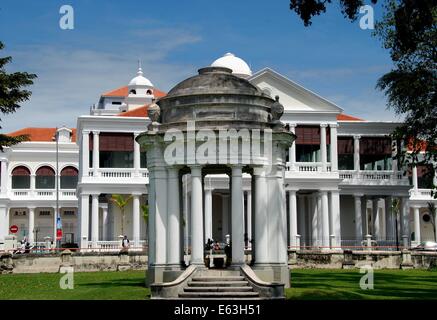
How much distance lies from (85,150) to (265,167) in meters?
33.7

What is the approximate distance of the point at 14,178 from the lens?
7231 centimetres

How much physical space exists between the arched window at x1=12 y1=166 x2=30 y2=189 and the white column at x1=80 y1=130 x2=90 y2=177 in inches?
782

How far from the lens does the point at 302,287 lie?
23766 mm

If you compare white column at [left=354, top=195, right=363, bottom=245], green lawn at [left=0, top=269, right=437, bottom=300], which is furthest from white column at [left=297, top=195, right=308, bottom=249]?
green lawn at [left=0, top=269, right=437, bottom=300]

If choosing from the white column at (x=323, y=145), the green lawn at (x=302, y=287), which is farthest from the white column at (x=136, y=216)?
the green lawn at (x=302, y=287)

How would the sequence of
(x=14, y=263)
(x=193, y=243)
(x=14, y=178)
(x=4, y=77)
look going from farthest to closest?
(x=14, y=178)
(x=14, y=263)
(x=4, y=77)
(x=193, y=243)

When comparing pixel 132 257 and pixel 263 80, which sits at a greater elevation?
pixel 263 80

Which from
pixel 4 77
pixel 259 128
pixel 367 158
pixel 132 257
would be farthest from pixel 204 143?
pixel 367 158

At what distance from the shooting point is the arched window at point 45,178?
72.8 metres

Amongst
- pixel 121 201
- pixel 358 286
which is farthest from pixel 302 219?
pixel 358 286

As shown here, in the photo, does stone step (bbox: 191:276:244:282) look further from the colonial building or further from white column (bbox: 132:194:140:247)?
white column (bbox: 132:194:140:247)

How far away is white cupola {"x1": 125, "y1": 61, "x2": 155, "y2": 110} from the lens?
81.6m

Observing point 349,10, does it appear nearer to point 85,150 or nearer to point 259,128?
point 259,128

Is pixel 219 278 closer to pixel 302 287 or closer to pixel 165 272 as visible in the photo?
pixel 165 272
